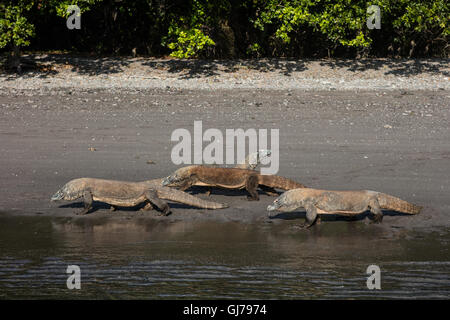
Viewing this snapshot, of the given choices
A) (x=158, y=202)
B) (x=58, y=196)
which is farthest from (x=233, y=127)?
(x=58, y=196)

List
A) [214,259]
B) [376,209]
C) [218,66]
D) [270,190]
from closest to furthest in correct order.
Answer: [214,259]
[376,209]
[270,190]
[218,66]

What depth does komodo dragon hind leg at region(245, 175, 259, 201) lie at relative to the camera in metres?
10.4

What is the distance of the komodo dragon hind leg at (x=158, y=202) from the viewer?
9836 mm

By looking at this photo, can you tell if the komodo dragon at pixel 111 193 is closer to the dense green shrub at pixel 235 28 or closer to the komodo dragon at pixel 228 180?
the komodo dragon at pixel 228 180

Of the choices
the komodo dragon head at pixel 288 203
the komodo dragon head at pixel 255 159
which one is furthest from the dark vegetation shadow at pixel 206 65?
the komodo dragon head at pixel 288 203

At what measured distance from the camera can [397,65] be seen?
65.9ft

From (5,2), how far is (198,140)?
934cm

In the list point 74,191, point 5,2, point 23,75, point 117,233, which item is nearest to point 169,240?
point 117,233

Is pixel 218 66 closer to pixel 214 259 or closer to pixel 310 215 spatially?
pixel 310 215

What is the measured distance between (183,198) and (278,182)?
4.90 ft

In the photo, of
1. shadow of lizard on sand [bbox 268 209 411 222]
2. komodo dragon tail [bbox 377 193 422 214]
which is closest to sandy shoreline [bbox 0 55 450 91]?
shadow of lizard on sand [bbox 268 209 411 222]

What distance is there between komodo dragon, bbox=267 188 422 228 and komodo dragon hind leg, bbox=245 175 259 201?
1.09 metres
